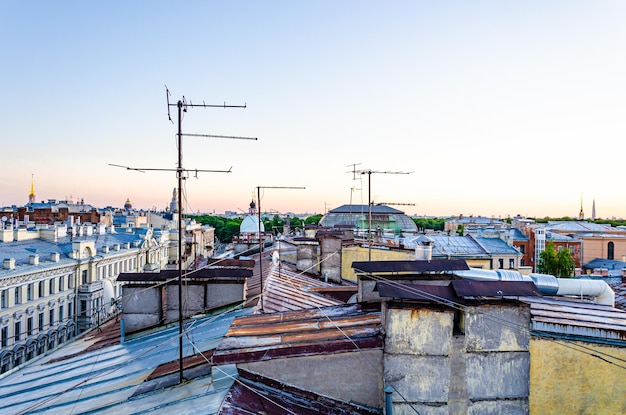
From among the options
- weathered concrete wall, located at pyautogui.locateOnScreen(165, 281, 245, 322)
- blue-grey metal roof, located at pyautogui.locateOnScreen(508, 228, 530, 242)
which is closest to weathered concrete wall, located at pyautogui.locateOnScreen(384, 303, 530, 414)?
weathered concrete wall, located at pyautogui.locateOnScreen(165, 281, 245, 322)

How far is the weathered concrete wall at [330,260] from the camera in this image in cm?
1634

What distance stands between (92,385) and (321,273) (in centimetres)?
1022

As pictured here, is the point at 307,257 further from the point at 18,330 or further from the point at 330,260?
the point at 18,330

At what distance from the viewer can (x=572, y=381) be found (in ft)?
17.4

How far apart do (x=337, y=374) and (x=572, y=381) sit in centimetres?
284

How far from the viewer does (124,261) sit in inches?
1582

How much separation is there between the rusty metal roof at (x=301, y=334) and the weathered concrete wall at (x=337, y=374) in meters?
0.09

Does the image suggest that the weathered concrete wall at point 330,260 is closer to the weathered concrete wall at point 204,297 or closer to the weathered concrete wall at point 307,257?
the weathered concrete wall at point 307,257

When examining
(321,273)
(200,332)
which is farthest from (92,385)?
(321,273)

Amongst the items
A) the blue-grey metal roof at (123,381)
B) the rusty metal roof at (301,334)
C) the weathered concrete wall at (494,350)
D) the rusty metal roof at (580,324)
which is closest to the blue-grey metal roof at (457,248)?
the rusty metal roof at (580,324)

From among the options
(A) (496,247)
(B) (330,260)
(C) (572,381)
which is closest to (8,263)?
(B) (330,260)

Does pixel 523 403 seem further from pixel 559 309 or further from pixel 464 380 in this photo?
pixel 559 309

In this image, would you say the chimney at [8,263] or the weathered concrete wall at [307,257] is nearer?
the weathered concrete wall at [307,257]

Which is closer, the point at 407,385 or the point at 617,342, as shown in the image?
the point at 407,385
